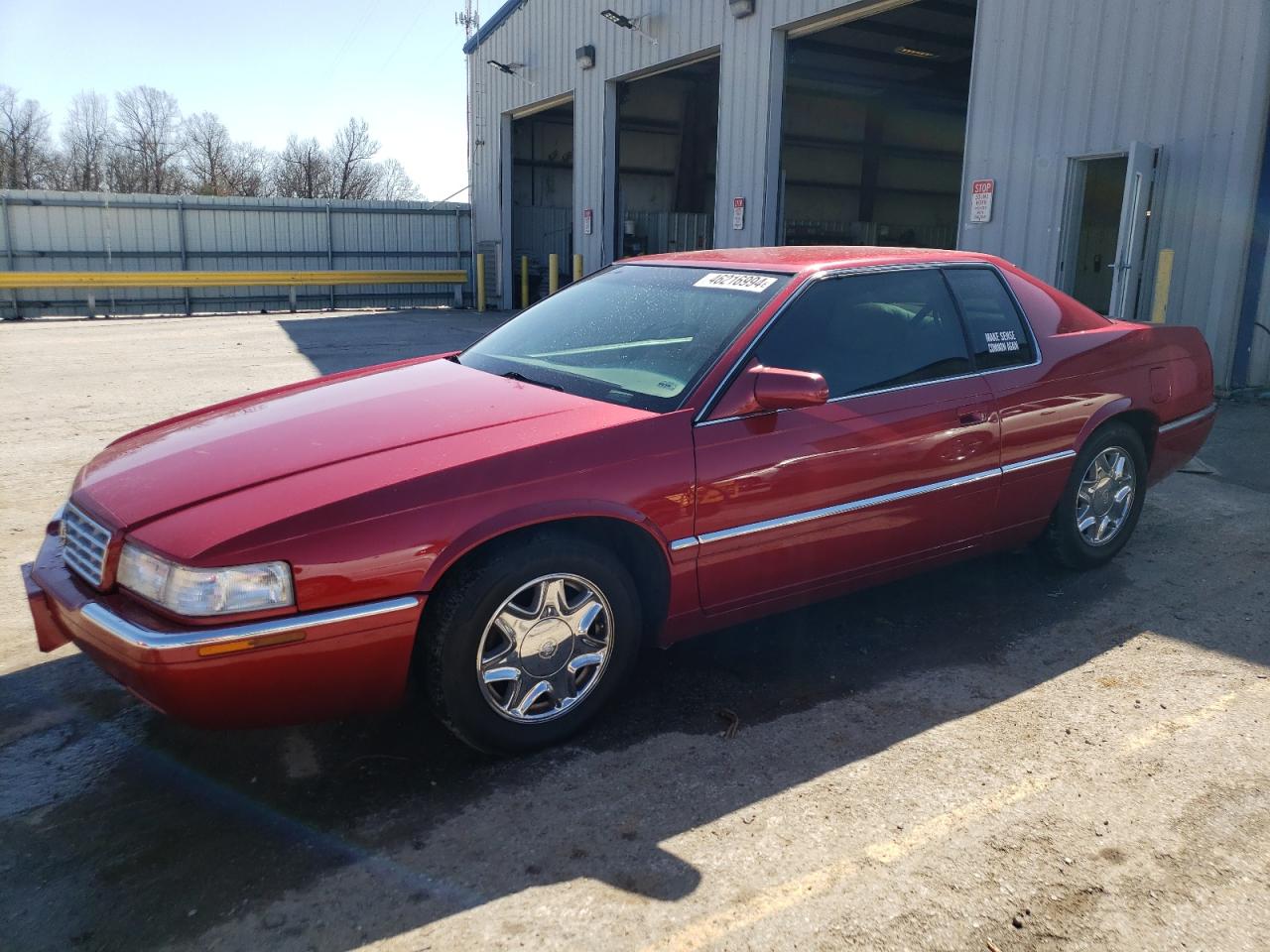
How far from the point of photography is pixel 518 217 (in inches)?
966

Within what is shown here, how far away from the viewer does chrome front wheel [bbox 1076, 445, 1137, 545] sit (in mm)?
4602

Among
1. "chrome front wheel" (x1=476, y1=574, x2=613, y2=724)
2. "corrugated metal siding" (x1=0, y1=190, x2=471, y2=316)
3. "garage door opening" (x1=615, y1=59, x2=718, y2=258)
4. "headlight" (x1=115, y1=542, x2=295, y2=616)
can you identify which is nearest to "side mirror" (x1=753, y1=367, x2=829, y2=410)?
"chrome front wheel" (x1=476, y1=574, x2=613, y2=724)

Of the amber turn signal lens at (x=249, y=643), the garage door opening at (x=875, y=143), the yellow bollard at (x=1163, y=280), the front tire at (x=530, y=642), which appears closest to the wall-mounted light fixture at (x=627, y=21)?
the garage door opening at (x=875, y=143)

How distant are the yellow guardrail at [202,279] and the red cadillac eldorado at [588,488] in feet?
63.6

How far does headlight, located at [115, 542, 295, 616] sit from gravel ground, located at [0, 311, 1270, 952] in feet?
2.12

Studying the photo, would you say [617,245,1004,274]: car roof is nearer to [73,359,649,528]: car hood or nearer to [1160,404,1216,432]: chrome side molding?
[73,359,649,528]: car hood

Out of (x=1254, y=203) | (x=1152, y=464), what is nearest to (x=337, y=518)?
(x=1152, y=464)

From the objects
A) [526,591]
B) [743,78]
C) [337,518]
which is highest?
[743,78]

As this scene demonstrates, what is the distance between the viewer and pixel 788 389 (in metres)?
3.27

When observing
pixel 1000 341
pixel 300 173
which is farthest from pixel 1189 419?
pixel 300 173

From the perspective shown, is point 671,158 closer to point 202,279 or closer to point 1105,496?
point 202,279

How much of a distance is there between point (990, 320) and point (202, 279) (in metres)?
21.0

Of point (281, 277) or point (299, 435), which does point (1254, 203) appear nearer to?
point (299, 435)

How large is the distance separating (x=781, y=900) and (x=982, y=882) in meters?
0.52
